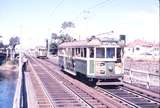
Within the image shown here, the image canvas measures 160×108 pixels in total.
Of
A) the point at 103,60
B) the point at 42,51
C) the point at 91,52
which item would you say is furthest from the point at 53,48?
the point at 103,60

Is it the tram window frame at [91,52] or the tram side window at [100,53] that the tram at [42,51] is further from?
the tram side window at [100,53]

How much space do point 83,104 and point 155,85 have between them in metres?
8.79

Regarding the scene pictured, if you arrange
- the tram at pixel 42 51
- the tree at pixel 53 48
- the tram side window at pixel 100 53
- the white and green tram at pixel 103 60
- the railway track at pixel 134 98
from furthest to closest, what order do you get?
the tree at pixel 53 48
the tram at pixel 42 51
the tram side window at pixel 100 53
the white and green tram at pixel 103 60
the railway track at pixel 134 98

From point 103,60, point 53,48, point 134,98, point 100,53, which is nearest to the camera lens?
point 134,98

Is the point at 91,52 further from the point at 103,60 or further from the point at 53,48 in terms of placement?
the point at 53,48

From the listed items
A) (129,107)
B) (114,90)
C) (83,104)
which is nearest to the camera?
(129,107)

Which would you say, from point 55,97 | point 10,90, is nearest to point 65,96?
point 55,97

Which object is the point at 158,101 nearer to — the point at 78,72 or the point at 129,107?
the point at 129,107

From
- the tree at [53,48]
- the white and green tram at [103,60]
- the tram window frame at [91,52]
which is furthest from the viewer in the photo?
the tree at [53,48]

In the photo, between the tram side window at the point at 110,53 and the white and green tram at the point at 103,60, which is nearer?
the white and green tram at the point at 103,60

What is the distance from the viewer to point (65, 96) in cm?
1903

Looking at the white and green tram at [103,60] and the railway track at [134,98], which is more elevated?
the white and green tram at [103,60]

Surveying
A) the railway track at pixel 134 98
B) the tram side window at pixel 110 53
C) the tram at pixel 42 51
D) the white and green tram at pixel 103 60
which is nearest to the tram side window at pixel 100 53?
the white and green tram at pixel 103 60

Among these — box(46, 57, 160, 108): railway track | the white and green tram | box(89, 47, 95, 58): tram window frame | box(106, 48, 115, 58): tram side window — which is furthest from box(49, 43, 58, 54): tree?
box(46, 57, 160, 108): railway track
